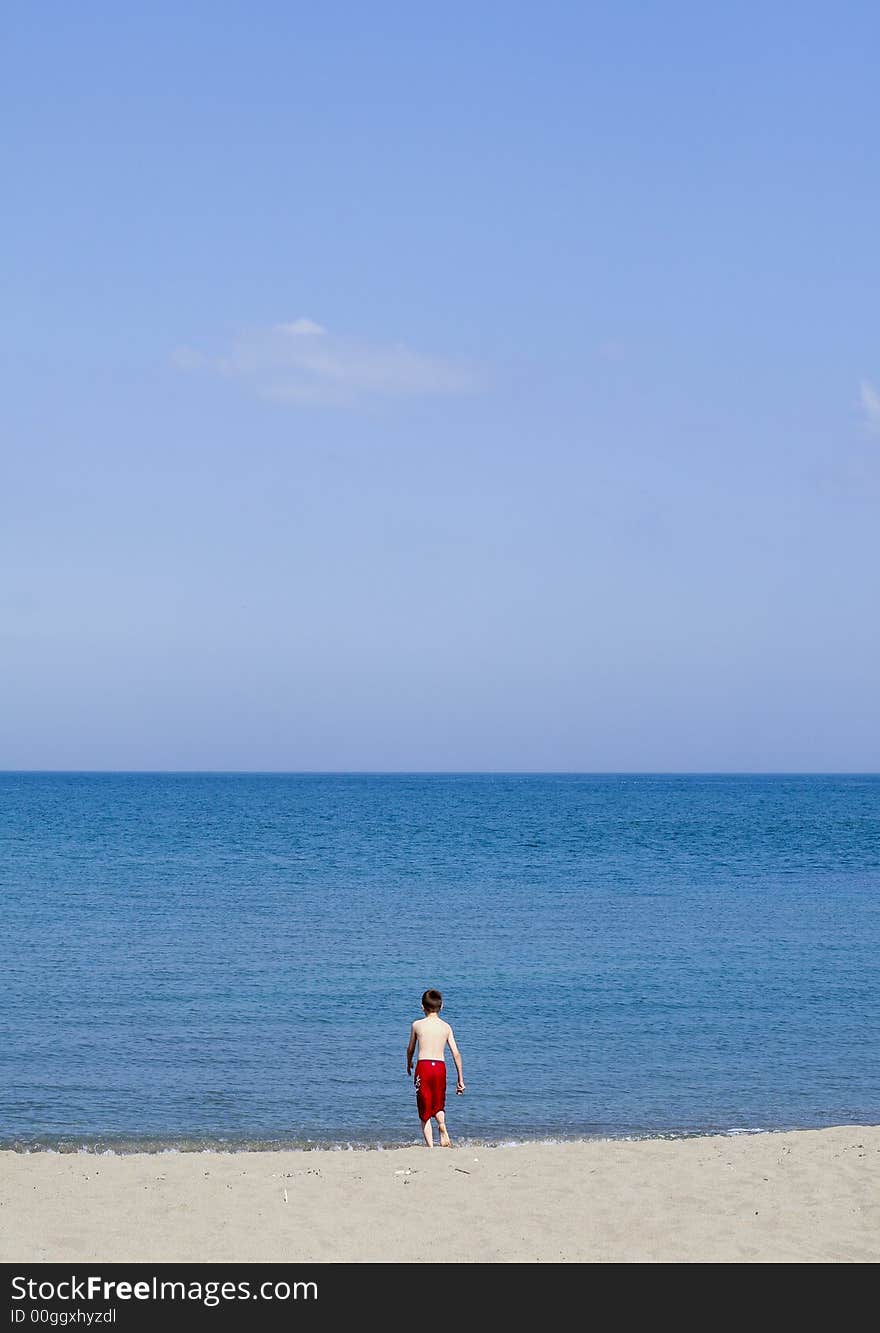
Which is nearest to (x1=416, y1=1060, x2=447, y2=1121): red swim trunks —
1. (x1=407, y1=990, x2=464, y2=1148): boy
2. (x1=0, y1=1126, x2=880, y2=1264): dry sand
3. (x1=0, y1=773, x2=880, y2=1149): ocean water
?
(x1=407, y1=990, x2=464, y2=1148): boy

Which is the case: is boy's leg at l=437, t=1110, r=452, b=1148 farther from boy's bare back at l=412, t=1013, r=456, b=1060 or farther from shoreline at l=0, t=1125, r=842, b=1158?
boy's bare back at l=412, t=1013, r=456, b=1060

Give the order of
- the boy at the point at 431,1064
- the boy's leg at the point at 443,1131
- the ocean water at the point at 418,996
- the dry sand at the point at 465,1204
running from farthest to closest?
the ocean water at the point at 418,996, the boy's leg at the point at 443,1131, the boy at the point at 431,1064, the dry sand at the point at 465,1204

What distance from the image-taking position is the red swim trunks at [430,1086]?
13.4 meters

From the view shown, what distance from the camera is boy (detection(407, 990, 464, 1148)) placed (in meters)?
13.4

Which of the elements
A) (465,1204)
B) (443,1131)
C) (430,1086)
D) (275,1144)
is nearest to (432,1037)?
(430,1086)

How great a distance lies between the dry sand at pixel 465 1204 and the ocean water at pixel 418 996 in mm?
1471

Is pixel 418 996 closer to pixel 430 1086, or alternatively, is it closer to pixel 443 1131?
pixel 443 1131

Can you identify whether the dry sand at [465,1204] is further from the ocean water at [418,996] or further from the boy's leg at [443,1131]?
the ocean water at [418,996]

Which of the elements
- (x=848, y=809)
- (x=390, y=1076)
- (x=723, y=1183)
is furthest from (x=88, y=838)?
(x=848, y=809)

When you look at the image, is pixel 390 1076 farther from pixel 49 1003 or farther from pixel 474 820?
pixel 474 820

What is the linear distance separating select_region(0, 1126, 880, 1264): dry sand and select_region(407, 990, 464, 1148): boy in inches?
15.3

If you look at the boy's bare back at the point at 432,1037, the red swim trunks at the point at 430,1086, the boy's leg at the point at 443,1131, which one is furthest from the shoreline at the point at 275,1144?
the boy's bare back at the point at 432,1037

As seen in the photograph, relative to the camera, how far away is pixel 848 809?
3883 inches
